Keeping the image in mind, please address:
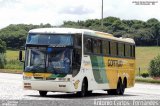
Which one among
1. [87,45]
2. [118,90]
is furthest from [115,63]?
[87,45]

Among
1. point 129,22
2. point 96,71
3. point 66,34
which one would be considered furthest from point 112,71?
point 129,22

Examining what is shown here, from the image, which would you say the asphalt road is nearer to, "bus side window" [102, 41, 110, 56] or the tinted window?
"bus side window" [102, 41, 110, 56]

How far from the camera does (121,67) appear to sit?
3450 cm

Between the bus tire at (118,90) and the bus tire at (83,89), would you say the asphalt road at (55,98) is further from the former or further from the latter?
the bus tire at (118,90)

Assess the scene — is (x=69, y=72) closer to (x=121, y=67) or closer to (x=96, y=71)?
(x=96, y=71)

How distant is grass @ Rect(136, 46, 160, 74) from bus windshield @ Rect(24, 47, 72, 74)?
88.2 m

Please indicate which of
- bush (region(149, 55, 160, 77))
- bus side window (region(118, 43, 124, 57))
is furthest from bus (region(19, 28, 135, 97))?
bush (region(149, 55, 160, 77))

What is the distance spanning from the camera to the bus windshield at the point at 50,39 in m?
26.9

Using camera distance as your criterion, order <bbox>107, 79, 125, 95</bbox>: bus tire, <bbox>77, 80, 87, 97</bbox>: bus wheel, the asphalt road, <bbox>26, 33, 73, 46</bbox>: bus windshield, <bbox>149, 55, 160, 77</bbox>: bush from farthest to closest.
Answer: <bbox>149, 55, 160, 77</bbox>: bush → <bbox>107, 79, 125, 95</bbox>: bus tire → <bbox>77, 80, 87, 97</bbox>: bus wheel → <bbox>26, 33, 73, 46</bbox>: bus windshield → the asphalt road

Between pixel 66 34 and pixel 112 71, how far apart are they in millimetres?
6403

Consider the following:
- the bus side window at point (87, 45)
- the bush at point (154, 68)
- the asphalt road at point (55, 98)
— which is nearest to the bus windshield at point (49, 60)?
the asphalt road at point (55, 98)

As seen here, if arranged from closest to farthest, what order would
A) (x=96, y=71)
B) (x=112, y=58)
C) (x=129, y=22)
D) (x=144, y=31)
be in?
1. (x=96, y=71)
2. (x=112, y=58)
3. (x=144, y=31)
4. (x=129, y=22)

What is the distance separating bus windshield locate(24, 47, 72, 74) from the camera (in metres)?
26.5

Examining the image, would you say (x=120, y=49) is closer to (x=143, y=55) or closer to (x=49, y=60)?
(x=49, y=60)
